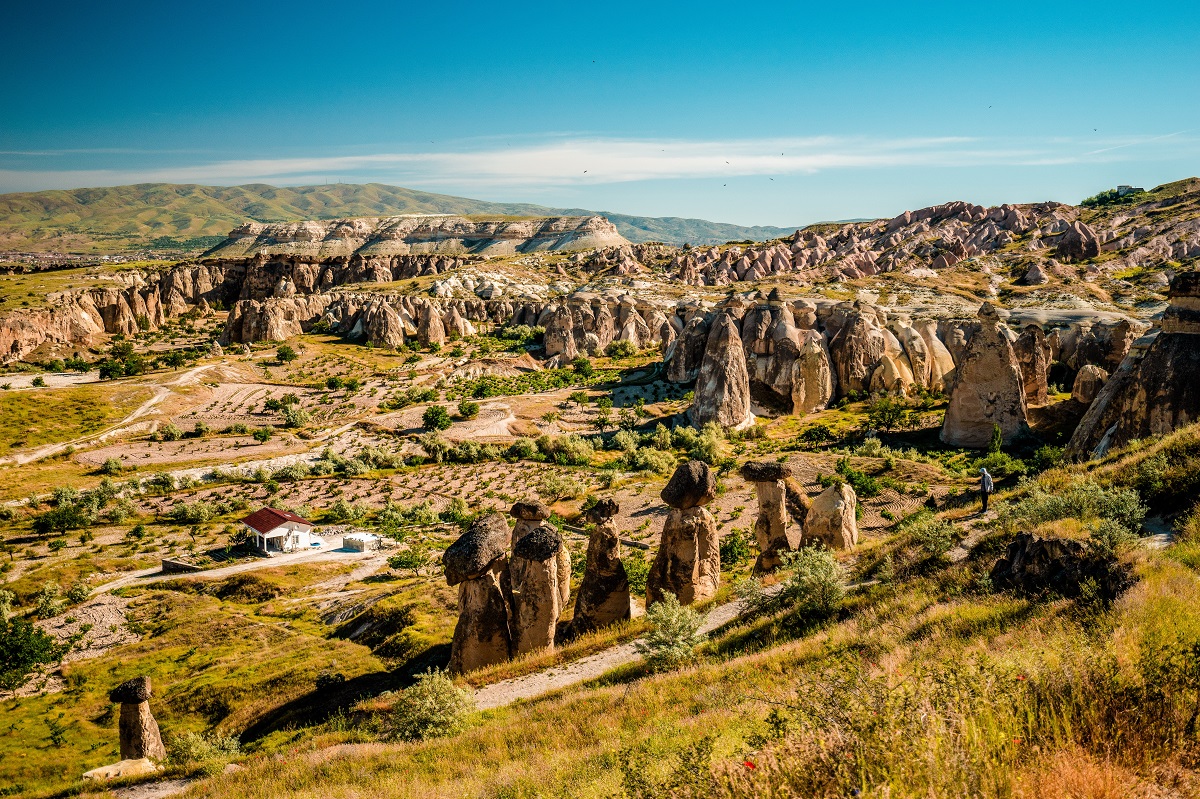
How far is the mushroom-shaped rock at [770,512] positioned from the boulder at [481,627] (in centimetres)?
652

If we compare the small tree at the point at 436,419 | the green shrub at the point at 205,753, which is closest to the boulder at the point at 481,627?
the green shrub at the point at 205,753

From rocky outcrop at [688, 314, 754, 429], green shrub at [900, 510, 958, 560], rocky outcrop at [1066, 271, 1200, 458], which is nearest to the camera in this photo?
green shrub at [900, 510, 958, 560]

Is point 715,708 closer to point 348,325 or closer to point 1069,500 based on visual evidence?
point 1069,500

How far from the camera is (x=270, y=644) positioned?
61.6 feet

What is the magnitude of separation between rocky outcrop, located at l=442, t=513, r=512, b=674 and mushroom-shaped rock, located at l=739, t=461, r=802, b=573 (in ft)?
21.1

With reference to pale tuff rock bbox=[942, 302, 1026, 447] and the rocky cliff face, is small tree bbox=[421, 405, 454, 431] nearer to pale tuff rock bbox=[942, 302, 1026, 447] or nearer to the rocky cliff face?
pale tuff rock bbox=[942, 302, 1026, 447]

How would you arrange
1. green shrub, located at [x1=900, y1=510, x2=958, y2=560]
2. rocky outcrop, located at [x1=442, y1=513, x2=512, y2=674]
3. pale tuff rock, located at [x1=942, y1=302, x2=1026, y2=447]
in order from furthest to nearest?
pale tuff rock, located at [x1=942, y1=302, x2=1026, y2=447] < rocky outcrop, located at [x1=442, y1=513, x2=512, y2=674] < green shrub, located at [x1=900, y1=510, x2=958, y2=560]

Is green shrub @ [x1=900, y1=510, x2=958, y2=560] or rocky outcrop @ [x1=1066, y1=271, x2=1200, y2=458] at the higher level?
rocky outcrop @ [x1=1066, y1=271, x2=1200, y2=458]

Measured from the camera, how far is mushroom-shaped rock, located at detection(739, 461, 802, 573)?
16.3 metres

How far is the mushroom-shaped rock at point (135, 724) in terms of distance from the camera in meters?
13.6

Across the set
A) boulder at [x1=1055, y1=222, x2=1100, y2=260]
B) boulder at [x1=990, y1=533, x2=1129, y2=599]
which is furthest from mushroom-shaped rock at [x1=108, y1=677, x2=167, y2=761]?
boulder at [x1=1055, y1=222, x2=1100, y2=260]

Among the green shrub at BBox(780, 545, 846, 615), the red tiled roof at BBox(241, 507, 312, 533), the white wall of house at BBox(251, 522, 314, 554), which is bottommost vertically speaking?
the white wall of house at BBox(251, 522, 314, 554)

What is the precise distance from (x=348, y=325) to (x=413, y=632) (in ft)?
210

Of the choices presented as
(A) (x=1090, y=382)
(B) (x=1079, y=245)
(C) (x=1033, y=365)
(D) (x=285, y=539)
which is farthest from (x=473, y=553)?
(B) (x=1079, y=245)
